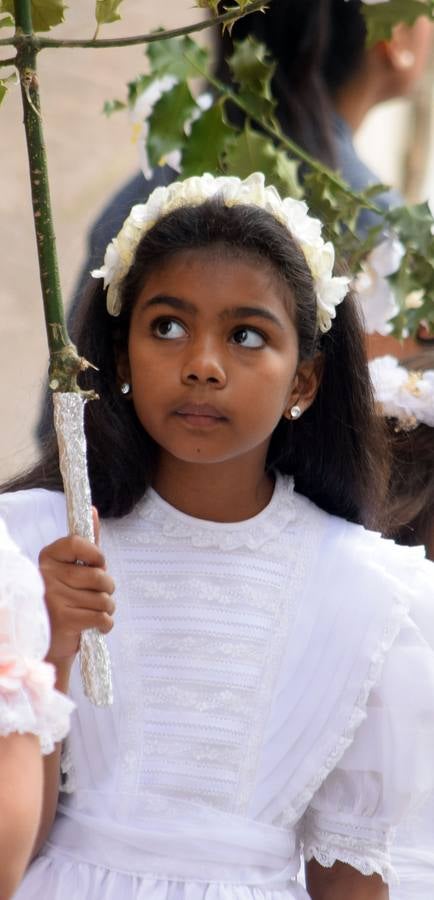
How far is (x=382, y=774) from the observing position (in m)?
2.63

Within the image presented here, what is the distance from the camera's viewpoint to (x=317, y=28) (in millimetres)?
4242

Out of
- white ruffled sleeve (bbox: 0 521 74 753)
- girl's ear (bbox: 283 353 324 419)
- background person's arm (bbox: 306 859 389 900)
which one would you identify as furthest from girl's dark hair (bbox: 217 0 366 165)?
white ruffled sleeve (bbox: 0 521 74 753)

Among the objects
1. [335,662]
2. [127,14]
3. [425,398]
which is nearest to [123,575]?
[335,662]

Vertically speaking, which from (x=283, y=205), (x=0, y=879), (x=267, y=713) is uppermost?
(x=283, y=205)

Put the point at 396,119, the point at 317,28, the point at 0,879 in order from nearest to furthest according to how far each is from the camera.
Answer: the point at 0,879
the point at 317,28
the point at 396,119

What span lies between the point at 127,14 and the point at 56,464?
2.80m

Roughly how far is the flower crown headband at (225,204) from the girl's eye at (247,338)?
0.20m

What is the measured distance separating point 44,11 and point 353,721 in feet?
3.60

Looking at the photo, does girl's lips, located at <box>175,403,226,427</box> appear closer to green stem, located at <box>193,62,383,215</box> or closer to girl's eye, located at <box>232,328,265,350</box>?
girl's eye, located at <box>232,328,265,350</box>

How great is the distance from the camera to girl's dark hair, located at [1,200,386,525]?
2.61 meters

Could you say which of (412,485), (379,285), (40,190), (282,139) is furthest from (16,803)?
(412,485)

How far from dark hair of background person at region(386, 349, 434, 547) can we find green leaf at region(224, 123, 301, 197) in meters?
0.69

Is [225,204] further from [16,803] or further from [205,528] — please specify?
[16,803]

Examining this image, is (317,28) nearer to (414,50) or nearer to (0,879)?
(414,50)
